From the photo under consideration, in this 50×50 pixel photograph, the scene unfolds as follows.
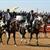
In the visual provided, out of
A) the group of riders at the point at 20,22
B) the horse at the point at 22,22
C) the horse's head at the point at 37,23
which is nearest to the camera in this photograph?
the horse's head at the point at 37,23

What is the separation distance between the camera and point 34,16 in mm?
21562

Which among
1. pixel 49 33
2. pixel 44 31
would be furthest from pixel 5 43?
pixel 49 33

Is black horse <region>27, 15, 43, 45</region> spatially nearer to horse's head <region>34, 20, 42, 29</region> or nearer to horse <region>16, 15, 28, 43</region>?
horse's head <region>34, 20, 42, 29</region>

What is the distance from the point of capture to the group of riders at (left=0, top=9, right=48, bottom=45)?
2139cm

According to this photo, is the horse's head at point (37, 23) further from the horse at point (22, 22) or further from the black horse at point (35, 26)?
the horse at point (22, 22)

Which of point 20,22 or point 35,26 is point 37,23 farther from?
point 20,22

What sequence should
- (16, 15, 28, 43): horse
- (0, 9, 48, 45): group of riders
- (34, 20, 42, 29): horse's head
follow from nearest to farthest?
(34, 20, 42, 29): horse's head < (0, 9, 48, 45): group of riders < (16, 15, 28, 43): horse

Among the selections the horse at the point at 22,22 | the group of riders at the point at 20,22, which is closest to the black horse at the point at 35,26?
the group of riders at the point at 20,22

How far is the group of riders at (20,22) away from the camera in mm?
21391

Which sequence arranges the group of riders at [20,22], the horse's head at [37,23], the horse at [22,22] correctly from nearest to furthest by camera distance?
the horse's head at [37,23] → the group of riders at [20,22] → the horse at [22,22]

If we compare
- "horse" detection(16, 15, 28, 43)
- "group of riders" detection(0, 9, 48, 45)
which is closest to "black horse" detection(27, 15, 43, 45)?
"group of riders" detection(0, 9, 48, 45)

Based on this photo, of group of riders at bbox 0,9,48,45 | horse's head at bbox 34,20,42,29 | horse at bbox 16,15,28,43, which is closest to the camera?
horse's head at bbox 34,20,42,29

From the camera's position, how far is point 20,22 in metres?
22.1

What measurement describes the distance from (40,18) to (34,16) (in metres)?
0.63
